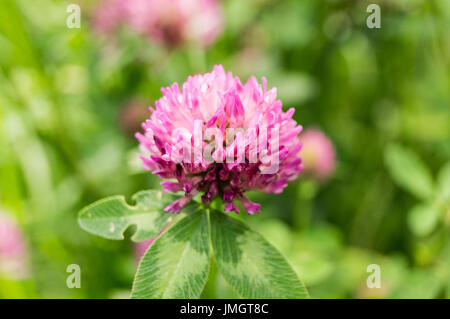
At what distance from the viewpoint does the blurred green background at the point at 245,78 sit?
1.89m

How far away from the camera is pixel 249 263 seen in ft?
2.96

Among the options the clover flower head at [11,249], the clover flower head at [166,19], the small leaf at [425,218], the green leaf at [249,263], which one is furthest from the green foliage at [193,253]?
the clover flower head at [11,249]

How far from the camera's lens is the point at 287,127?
36.4 inches

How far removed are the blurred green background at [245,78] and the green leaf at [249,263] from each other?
2.77 ft

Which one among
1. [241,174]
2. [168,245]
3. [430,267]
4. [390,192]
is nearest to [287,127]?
[241,174]

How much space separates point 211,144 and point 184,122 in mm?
70

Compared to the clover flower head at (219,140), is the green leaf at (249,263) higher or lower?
lower

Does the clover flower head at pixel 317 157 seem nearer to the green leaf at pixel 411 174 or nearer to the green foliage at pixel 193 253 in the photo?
the green leaf at pixel 411 174

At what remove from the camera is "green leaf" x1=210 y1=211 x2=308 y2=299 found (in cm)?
87

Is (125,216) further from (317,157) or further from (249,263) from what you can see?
(317,157)

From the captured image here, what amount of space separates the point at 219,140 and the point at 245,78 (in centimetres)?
143

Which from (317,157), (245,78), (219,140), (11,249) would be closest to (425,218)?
(317,157)

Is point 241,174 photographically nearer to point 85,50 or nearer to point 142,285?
point 142,285

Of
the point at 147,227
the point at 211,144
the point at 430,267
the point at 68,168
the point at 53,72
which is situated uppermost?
the point at 53,72
